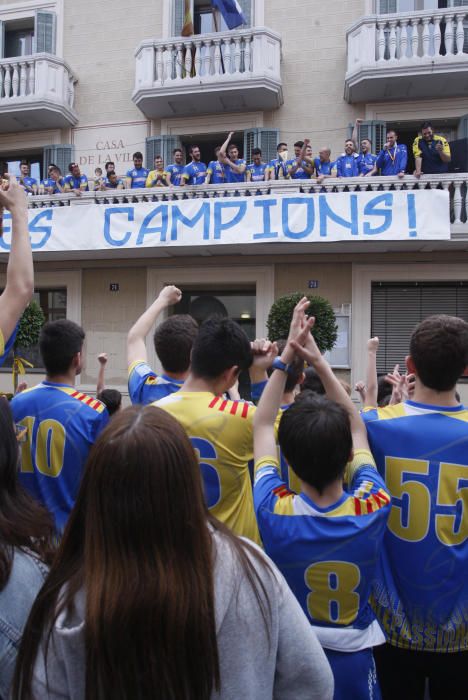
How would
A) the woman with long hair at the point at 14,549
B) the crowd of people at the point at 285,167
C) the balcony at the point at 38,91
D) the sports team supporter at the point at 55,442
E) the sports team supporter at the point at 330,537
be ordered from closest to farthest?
the woman with long hair at the point at 14,549
the sports team supporter at the point at 330,537
the sports team supporter at the point at 55,442
the crowd of people at the point at 285,167
the balcony at the point at 38,91

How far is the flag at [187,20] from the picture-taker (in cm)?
1171

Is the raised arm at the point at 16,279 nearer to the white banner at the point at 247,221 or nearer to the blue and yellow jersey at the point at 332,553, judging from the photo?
the blue and yellow jersey at the point at 332,553

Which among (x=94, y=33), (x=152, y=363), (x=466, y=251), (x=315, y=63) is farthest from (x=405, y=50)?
(x=152, y=363)

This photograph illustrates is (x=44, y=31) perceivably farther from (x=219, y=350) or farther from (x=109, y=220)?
(x=219, y=350)

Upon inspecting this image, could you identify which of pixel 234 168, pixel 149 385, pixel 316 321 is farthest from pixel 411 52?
pixel 149 385

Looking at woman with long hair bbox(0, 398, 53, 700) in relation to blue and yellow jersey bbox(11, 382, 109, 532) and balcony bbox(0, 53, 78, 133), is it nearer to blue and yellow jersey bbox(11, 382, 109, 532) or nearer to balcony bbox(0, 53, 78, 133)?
blue and yellow jersey bbox(11, 382, 109, 532)

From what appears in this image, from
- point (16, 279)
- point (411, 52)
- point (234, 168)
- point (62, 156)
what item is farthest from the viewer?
point (62, 156)

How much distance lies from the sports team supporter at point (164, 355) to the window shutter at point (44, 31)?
13.0 m

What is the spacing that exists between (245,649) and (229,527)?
33.7 inches

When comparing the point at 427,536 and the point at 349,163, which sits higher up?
the point at 349,163

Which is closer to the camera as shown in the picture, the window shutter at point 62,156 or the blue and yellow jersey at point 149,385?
the blue and yellow jersey at point 149,385

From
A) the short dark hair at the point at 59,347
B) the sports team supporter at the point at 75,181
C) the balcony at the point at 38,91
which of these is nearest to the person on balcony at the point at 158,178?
the sports team supporter at the point at 75,181

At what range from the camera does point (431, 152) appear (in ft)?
32.2

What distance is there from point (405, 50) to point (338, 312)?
5314 mm
